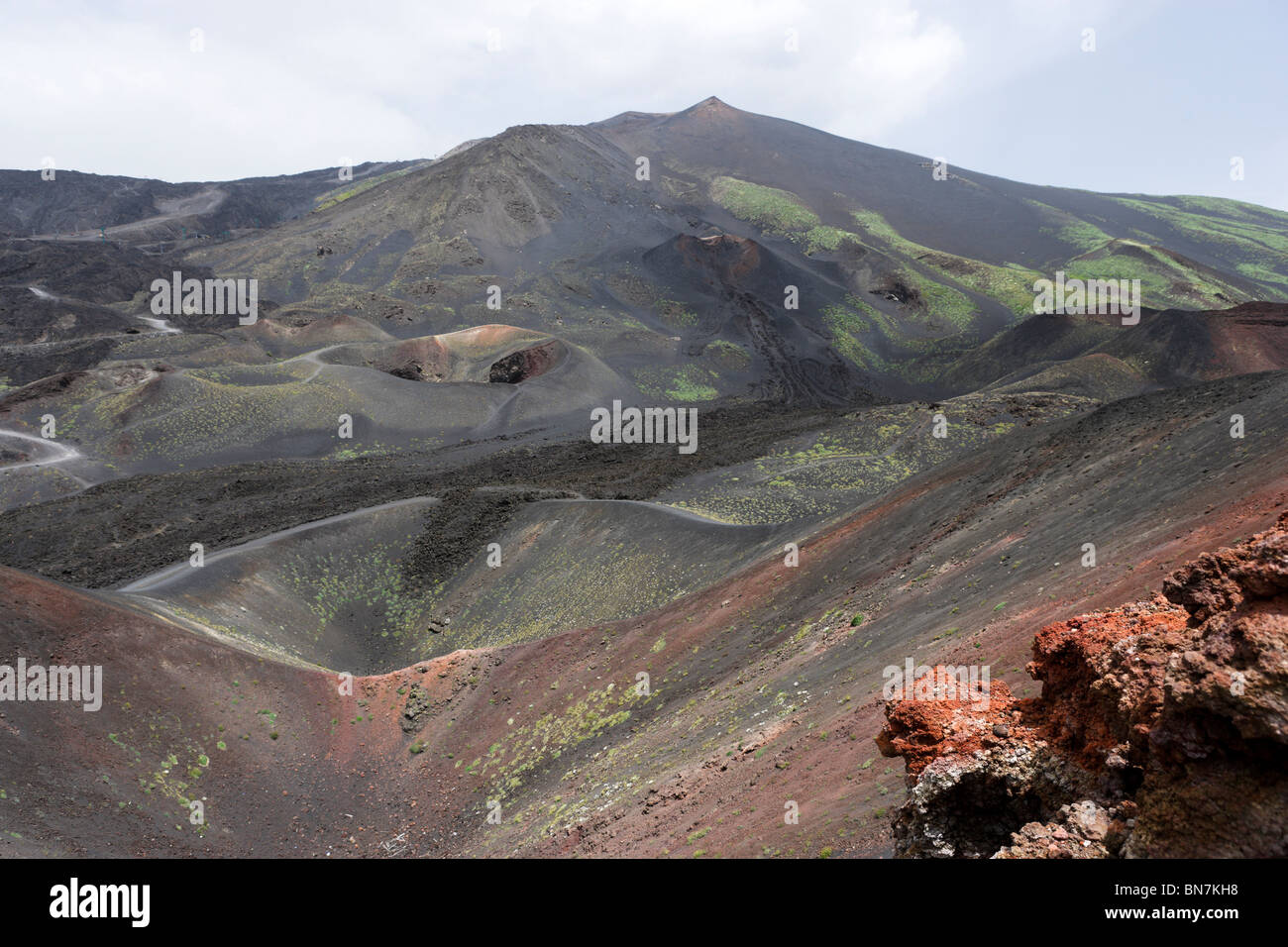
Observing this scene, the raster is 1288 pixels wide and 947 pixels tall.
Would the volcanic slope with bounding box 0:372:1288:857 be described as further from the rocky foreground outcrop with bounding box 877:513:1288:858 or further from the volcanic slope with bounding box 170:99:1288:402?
the volcanic slope with bounding box 170:99:1288:402

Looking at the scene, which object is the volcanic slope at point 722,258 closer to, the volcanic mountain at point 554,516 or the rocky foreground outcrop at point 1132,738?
the volcanic mountain at point 554,516

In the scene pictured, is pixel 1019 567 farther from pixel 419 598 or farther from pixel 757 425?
pixel 757 425

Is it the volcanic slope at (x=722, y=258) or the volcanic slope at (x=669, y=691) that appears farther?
the volcanic slope at (x=722, y=258)

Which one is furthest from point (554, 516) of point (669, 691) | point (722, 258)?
point (722, 258)

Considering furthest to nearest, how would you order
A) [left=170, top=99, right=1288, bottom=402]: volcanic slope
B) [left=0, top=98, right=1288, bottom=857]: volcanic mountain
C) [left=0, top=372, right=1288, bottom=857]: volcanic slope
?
[left=170, top=99, right=1288, bottom=402]: volcanic slope
[left=0, top=98, right=1288, bottom=857]: volcanic mountain
[left=0, top=372, right=1288, bottom=857]: volcanic slope

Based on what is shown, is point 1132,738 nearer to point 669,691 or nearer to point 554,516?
point 669,691

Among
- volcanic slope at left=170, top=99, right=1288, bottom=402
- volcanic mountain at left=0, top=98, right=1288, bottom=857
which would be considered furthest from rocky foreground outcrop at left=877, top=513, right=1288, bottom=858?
volcanic slope at left=170, top=99, right=1288, bottom=402

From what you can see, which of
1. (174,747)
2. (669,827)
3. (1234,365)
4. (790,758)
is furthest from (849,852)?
(1234,365)

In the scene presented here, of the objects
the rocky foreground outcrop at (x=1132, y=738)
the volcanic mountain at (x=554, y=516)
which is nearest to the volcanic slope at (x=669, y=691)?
the volcanic mountain at (x=554, y=516)
